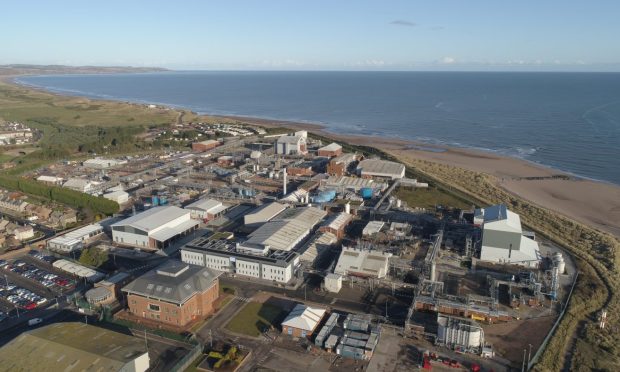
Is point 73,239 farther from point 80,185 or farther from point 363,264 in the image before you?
point 363,264

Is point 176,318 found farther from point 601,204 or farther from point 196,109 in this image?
point 196,109

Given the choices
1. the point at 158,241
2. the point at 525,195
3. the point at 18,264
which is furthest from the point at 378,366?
the point at 525,195

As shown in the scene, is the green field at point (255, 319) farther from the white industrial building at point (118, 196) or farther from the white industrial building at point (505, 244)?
the white industrial building at point (118, 196)

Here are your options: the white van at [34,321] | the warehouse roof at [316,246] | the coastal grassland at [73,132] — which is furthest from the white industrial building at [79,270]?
the warehouse roof at [316,246]

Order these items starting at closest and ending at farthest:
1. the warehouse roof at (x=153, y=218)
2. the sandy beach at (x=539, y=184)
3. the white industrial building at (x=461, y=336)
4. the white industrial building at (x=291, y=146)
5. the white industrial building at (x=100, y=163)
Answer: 1. the white industrial building at (x=461, y=336)
2. the warehouse roof at (x=153, y=218)
3. the sandy beach at (x=539, y=184)
4. the white industrial building at (x=100, y=163)
5. the white industrial building at (x=291, y=146)

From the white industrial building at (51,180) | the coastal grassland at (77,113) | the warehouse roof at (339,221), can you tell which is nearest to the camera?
the warehouse roof at (339,221)

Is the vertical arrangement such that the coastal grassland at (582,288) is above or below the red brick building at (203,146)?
below

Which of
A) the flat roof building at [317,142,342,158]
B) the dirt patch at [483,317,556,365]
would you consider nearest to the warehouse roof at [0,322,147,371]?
the dirt patch at [483,317,556,365]

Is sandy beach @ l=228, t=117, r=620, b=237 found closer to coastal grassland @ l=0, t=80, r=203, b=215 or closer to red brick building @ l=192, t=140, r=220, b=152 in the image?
red brick building @ l=192, t=140, r=220, b=152
